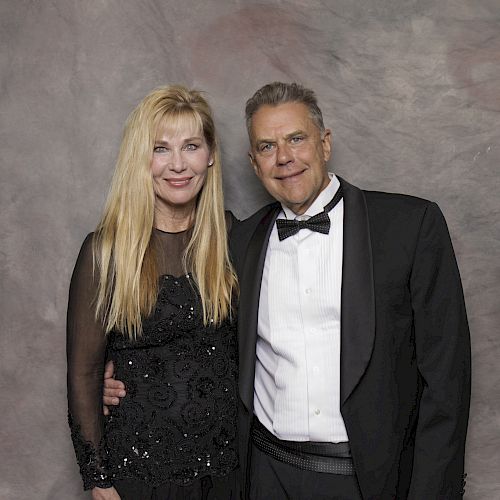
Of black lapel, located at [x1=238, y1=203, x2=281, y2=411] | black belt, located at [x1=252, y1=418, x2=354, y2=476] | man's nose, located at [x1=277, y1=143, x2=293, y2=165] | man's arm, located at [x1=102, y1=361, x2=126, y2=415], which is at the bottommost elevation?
black belt, located at [x1=252, y1=418, x2=354, y2=476]

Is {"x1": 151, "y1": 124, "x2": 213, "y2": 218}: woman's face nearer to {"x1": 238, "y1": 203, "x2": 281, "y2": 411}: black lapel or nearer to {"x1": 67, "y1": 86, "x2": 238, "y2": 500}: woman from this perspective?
{"x1": 67, "y1": 86, "x2": 238, "y2": 500}: woman

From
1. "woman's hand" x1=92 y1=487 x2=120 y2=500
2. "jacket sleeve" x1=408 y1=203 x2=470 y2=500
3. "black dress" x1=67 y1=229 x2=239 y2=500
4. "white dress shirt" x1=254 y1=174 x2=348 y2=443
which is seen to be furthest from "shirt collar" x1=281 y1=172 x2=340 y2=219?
"woman's hand" x1=92 y1=487 x2=120 y2=500

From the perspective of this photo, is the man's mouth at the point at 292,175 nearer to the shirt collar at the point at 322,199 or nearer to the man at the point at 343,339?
the man at the point at 343,339

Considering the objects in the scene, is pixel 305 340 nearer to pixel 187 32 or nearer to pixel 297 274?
pixel 297 274

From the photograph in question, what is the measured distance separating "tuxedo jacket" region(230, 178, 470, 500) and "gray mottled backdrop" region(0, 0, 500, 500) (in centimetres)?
69

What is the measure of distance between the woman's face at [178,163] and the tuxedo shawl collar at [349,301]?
279 millimetres

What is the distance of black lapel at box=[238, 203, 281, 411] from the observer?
7.47ft

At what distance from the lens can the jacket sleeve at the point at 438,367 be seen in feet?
6.77

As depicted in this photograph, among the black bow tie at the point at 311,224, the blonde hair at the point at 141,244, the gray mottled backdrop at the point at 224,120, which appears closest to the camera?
the black bow tie at the point at 311,224

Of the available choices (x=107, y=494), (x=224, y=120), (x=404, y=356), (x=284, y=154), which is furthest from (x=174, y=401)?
(x=224, y=120)

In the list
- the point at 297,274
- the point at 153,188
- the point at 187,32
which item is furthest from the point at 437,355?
the point at 187,32

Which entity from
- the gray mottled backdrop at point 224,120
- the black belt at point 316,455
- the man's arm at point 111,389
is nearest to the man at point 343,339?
the black belt at point 316,455

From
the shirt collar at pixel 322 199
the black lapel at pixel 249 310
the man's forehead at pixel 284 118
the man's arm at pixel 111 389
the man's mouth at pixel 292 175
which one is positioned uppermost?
the man's forehead at pixel 284 118

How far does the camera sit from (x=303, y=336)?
2178 millimetres
